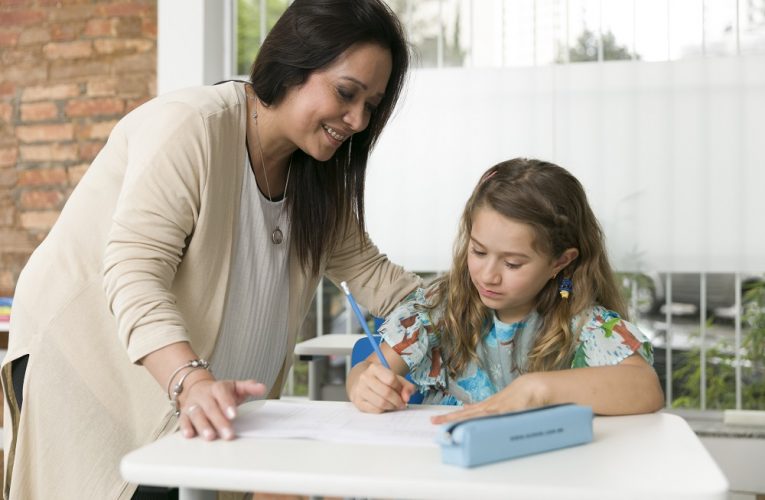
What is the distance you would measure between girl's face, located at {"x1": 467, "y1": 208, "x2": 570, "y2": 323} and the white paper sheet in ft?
0.96

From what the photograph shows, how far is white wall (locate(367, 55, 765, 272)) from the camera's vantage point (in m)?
2.80

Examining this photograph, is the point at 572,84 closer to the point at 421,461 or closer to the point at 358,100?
the point at 358,100

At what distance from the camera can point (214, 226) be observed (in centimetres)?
136

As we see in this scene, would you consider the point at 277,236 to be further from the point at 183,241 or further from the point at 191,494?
the point at 191,494

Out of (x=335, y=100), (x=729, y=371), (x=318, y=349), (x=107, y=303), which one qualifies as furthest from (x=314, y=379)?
(x=729, y=371)

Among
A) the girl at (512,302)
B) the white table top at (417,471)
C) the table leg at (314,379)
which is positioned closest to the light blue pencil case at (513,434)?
the white table top at (417,471)

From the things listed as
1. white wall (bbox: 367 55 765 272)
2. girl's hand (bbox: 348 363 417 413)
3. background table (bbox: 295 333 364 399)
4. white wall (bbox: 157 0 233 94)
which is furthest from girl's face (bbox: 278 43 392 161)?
white wall (bbox: 157 0 233 94)

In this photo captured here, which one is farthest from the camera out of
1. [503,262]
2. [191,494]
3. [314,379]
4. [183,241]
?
[314,379]

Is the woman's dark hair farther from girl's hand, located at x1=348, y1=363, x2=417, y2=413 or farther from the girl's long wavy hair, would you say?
girl's hand, located at x1=348, y1=363, x2=417, y2=413

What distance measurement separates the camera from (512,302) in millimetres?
1474

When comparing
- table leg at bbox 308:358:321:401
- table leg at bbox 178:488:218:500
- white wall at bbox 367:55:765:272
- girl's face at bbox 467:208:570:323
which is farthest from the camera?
white wall at bbox 367:55:765:272

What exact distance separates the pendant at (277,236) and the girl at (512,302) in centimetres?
23

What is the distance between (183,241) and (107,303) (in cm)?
19

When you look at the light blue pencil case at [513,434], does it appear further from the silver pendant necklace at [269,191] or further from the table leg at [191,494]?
the silver pendant necklace at [269,191]
